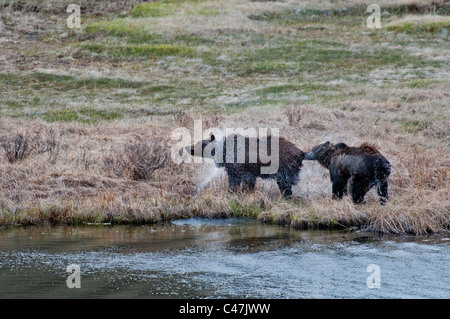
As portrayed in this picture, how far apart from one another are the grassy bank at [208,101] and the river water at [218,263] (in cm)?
72

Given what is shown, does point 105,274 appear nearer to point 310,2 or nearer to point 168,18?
point 168,18

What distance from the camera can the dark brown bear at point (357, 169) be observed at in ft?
36.1

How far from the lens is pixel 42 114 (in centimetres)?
2067

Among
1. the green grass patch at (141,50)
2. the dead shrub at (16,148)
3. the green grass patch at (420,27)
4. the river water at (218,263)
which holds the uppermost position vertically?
the green grass patch at (420,27)

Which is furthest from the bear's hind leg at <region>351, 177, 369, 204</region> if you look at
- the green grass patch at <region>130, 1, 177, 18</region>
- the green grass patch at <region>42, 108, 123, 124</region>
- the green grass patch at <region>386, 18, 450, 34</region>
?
the green grass patch at <region>130, 1, 177, 18</region>

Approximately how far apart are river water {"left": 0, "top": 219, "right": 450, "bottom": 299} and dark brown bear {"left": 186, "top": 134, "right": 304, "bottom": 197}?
124 cm

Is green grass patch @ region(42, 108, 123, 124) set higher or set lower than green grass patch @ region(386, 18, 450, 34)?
lower

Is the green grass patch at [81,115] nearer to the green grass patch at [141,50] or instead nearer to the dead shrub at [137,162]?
the dead shrub at [137,162]

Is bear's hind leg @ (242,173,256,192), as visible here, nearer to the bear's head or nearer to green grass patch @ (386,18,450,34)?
the bear's head

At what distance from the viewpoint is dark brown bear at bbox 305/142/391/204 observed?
11008 millimetres

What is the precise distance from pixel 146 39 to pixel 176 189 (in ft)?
70.6

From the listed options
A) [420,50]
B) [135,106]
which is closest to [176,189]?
[135,106]

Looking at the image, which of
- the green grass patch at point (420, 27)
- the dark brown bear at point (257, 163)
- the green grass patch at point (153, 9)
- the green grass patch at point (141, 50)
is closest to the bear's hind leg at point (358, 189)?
the dark brown bear at point (257, 163)

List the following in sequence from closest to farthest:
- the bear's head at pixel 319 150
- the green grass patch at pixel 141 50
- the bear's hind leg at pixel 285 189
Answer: the bear's head at pixel 319 150, the bear's hind leg at pixel 285 189, the green grass patch at pixel 141 50
